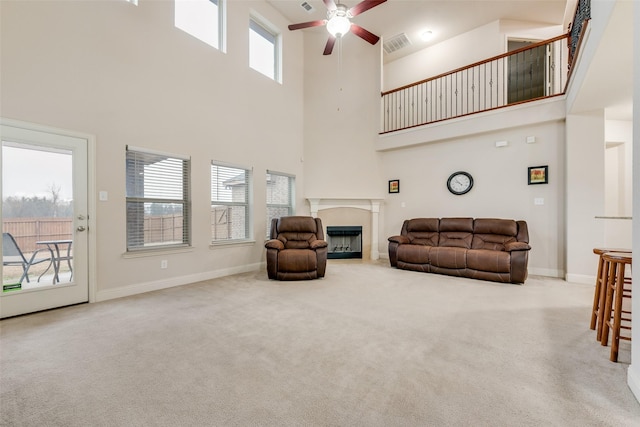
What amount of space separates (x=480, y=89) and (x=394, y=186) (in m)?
2.63

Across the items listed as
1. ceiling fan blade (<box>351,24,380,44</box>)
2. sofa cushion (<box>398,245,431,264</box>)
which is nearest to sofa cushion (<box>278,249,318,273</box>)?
sofa cushion (<box>398,245,431,264</box>)

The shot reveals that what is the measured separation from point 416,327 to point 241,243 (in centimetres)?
341

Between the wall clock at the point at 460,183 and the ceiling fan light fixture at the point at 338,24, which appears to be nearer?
the ceiling fan light fixture at the point at 338,24

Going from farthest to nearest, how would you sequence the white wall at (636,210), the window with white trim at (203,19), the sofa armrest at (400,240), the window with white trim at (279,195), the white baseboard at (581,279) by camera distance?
1. the window with white trim at (279,195)
2. the sofa armrest at (400,240)
3. the window with white trim at (203,19)
4. the white baseboard at (581,279)
5. the white wall at (636,210)

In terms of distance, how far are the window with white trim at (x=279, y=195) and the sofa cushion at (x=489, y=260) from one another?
3579 mm

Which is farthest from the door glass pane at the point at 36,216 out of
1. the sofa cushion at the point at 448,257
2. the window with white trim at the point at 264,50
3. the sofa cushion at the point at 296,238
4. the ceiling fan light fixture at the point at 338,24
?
the sofa cushion at the point at 448,257

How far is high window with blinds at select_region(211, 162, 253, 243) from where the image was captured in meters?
4.75

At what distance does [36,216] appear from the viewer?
299 cm

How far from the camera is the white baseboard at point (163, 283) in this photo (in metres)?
3.45

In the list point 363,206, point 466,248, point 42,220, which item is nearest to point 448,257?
point 466,248

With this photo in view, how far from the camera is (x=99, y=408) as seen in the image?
1497mm

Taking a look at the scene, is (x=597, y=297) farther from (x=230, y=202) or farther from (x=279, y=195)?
(x=279, y=195)

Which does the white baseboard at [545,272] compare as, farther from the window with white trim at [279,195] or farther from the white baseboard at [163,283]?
the white baseboard at [163,283]

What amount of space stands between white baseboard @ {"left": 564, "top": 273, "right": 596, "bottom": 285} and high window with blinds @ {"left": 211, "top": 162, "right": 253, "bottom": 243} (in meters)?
5.20
